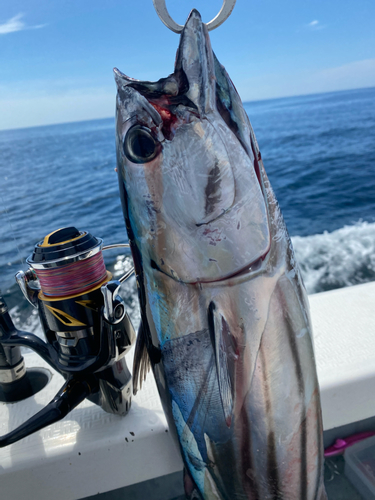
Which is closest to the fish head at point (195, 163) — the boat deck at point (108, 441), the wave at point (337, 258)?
the boat deck at point (108, 441)

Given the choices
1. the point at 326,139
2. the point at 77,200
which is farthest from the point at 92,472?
the point at 326,139

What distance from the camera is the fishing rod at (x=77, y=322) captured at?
1084mm

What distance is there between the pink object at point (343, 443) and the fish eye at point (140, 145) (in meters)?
1.55

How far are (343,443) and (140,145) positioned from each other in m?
1.59

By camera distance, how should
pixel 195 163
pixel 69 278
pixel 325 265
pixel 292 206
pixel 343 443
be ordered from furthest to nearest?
pixel 292 206 → pixel 325 265 → pixel 343 443 → pixel 69 278 → pixel 195 163

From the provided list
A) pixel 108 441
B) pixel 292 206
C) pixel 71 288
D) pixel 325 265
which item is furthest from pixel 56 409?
pixel 292 206

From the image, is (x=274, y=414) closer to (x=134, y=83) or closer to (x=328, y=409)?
(x=328, y=409)

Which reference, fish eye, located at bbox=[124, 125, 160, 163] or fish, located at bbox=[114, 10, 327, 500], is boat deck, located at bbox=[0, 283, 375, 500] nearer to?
fish, located at bbox=[114, 10, 327, 500]

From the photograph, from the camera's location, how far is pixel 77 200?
10148 millimetres

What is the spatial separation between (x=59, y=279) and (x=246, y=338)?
1.94 feet

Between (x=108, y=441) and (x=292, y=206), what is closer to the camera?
(x=108, y=441)

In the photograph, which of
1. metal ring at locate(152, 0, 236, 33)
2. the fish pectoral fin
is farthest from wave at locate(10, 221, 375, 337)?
metal ring at locate(152, 0, 236, 33)

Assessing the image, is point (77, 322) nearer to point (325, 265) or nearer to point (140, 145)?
point (140, 145)

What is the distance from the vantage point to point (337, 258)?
4.75 meters
